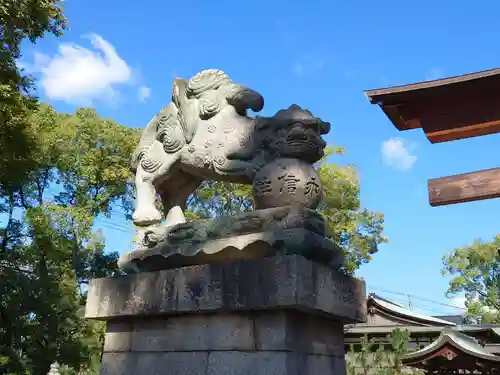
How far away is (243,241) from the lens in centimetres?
346

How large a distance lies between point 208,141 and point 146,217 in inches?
34.2

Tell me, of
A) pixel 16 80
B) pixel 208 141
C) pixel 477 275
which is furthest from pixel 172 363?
pixel 477 275

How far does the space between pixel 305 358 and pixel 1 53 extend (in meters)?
7.83

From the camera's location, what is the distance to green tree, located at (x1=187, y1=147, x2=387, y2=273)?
16.1m

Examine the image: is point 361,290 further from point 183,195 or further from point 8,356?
point 8,356

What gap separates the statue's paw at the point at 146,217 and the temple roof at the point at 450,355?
38.8ft

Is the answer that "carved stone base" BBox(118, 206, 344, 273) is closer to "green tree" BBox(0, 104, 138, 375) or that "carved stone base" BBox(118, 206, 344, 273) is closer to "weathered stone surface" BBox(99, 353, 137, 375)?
"weathered stone surface" BBox(99, 353, 137, 375)

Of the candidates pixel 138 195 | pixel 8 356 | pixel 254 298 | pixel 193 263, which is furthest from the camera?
pixel 8 356

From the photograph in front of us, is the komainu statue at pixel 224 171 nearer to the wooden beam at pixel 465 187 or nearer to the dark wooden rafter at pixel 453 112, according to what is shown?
the dark wooden rafter at pixel 453 112

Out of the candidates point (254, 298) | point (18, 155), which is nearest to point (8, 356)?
point (18, 155)

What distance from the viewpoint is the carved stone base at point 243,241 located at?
11.0ft

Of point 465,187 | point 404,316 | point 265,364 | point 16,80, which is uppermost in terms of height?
point 16,80

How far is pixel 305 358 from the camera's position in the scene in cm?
321

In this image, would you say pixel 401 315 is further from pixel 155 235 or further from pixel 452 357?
pixel 155 235
